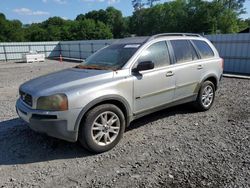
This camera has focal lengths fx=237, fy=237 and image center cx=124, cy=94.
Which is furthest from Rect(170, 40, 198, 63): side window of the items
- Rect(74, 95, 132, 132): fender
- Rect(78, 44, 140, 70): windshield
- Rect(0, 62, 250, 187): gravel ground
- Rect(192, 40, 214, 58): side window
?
Rect(74, 95, 132, 132): fender

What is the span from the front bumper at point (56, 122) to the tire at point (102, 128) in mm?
184

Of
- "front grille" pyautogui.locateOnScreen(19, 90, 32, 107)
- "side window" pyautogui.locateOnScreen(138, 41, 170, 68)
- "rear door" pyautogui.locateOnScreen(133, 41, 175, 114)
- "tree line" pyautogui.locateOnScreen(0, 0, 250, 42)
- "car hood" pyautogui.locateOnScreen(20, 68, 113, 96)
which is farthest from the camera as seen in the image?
"tree line" pyautogui.locateOnScreen(0, 0, 250, 42)

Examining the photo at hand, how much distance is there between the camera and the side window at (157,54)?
430 cm

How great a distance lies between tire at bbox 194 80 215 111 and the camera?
17.7 ft

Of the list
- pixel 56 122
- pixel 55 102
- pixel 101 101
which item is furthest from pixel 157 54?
pixel 56 122

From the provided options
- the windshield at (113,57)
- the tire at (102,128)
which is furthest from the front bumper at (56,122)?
the windshield at (113,57)

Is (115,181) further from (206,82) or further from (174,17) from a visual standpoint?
(174,17)

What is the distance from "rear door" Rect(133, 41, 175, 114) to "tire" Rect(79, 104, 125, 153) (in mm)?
461

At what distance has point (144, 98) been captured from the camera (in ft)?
13.9

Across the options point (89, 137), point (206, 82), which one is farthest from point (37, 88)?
point (206, 82)

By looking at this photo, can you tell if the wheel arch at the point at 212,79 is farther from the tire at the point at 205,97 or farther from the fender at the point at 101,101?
the fender at the point at 101,101

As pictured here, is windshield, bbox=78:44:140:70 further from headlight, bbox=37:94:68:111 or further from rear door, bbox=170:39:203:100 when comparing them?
headlight, bbox=37:94:68:111

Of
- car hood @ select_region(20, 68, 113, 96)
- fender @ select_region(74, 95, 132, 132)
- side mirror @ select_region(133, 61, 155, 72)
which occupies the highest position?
side mirror @ select_region(133, 61, 155, 72)

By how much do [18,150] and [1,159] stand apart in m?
0.32
